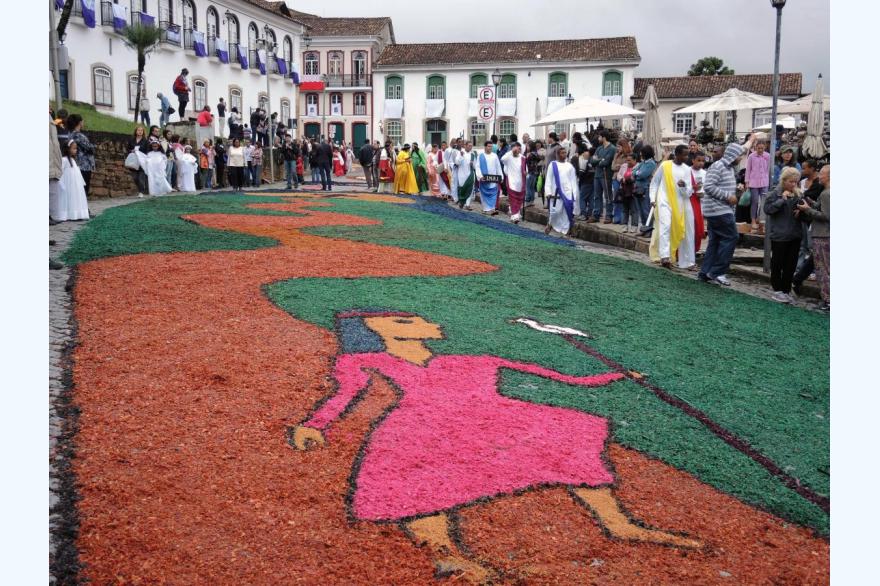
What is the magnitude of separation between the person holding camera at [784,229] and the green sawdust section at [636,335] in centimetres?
63

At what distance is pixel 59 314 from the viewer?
660cm

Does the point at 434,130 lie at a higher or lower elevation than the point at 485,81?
lower

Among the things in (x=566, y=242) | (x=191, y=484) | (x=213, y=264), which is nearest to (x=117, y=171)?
(x=566, y=242)

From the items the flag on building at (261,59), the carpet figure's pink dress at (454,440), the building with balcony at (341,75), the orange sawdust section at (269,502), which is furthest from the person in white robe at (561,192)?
the building with balcony at (341,75)

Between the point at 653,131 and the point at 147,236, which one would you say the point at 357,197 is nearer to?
the point at 653,131

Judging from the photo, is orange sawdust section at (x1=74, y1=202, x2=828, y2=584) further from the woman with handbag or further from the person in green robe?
the person in green robe

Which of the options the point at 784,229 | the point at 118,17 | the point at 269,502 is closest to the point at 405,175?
the point at 118,17

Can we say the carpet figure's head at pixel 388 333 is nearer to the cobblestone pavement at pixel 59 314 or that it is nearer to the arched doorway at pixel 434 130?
the cobblestone pavement at pixel 59 314

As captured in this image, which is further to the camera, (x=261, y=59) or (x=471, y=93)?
(x=471, y=93)

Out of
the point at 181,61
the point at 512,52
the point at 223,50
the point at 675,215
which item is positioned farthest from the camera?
the point at 512,52

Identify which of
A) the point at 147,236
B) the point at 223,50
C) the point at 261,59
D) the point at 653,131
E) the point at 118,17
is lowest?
the point at 147,236

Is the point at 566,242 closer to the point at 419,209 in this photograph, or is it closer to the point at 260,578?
the point at 419,209

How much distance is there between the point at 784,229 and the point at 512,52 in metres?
48.3

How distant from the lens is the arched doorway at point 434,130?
57.4 meters
